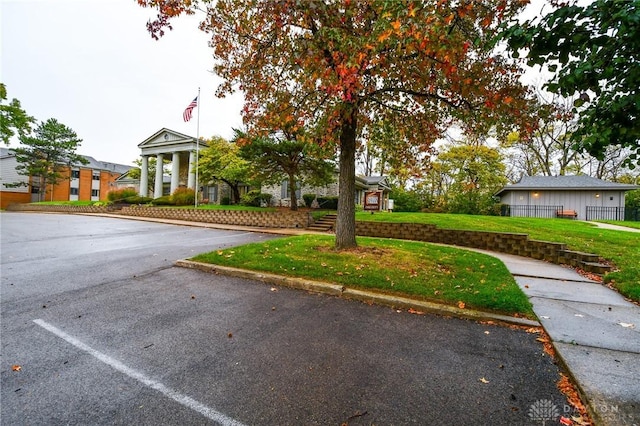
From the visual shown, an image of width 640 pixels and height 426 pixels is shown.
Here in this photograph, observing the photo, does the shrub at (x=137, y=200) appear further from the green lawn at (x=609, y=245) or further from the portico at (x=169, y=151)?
the green lawn at (x=609, y=245)

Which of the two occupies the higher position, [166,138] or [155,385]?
[166,138]

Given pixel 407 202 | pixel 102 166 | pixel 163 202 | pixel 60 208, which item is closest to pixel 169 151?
pixel 163 202

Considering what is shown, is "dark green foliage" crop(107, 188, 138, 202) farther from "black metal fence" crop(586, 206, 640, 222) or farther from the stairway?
"black metal fence" crop(586, 206, 640, 222)

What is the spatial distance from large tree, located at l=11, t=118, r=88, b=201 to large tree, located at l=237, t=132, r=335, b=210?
1446 inches

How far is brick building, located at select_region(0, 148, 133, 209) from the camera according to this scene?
38.7 metres

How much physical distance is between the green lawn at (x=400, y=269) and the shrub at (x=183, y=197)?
19.7m

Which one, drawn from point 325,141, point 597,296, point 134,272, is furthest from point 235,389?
point 597,296

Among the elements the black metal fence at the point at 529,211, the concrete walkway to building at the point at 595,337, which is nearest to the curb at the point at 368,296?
the concrete walkway to building at the point at 595,337

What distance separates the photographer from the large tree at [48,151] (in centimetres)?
3594

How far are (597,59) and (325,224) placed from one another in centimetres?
1401

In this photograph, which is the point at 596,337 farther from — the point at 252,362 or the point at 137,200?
the point at 137,200

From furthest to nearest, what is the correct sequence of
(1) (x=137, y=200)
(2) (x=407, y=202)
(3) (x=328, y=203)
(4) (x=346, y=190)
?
(2) (x=407, y=202), (1) (x=137, y=200), (3) (x=328, y=203), (4) (x=346, y=190)

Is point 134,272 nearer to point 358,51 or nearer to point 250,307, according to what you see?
point 250,307

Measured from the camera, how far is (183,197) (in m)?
24.6
